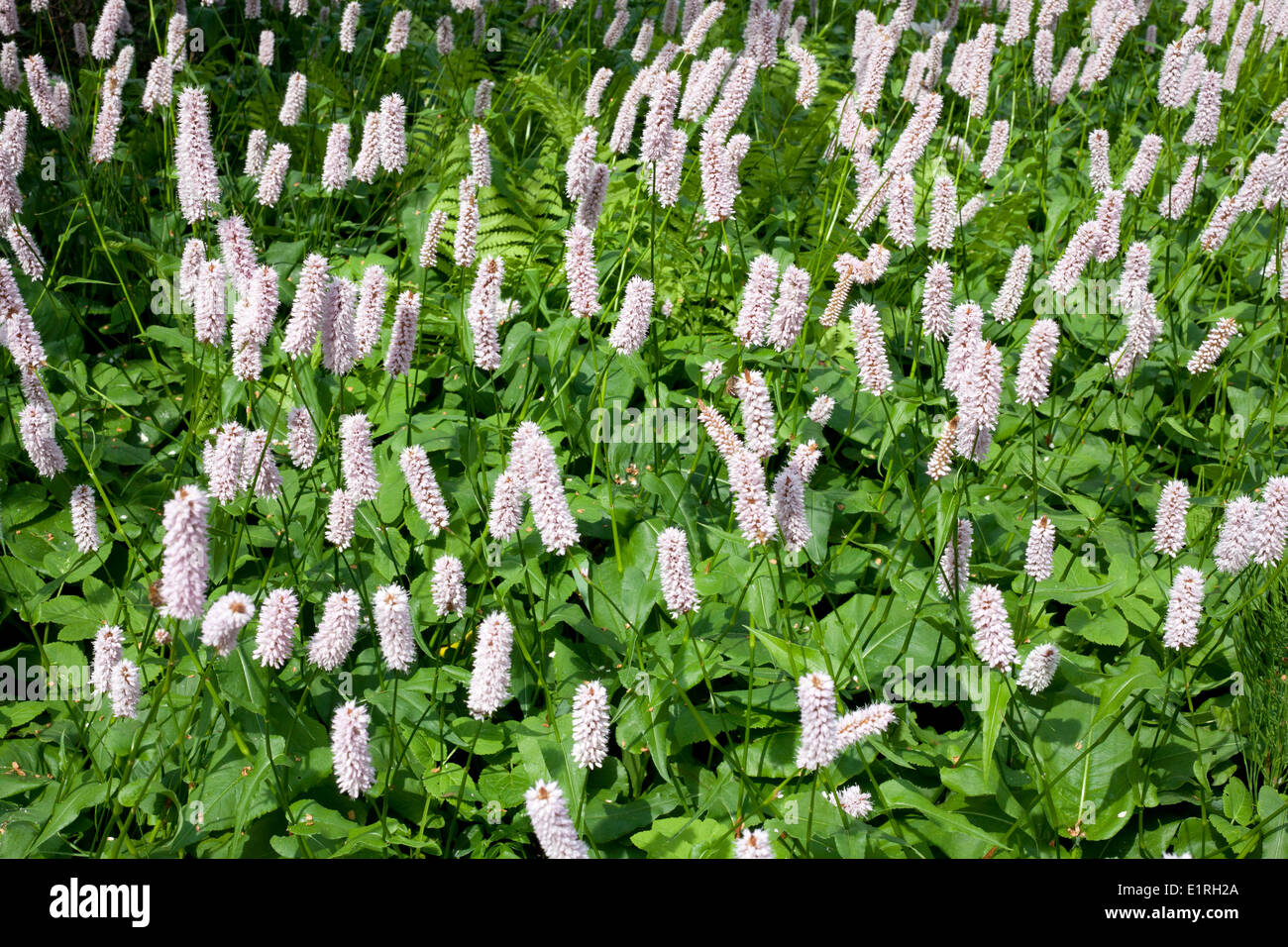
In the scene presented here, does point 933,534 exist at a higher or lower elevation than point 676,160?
lower

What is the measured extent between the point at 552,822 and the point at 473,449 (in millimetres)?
1581

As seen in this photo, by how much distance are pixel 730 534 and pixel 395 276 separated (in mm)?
1912

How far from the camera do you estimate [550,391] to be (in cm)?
333

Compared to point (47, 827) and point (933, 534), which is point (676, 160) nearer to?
point (933, 534)

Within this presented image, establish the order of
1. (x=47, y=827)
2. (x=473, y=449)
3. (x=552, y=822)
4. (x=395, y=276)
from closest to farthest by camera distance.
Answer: (x=552, y=822)
(x=47, y=827)
(x=473, y=449)
(x=395, y=276)

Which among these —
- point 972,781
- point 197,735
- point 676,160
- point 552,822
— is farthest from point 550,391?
point 552,822

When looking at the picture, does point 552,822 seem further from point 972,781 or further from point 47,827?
point 47,827

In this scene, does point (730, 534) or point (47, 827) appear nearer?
point (47, 827)

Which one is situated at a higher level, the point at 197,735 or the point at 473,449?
the point at 473,449
